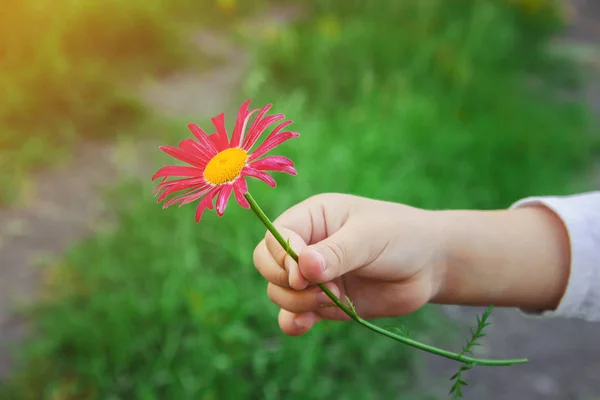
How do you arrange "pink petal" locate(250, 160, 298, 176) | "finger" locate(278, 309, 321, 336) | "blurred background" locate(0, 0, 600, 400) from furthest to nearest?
1. "blurred background" locate(0, 0, 600, 400)
2. "finger" locate(278, 309, 321, 336)
3. "pink petal" locate(250, 160, 298, 176)

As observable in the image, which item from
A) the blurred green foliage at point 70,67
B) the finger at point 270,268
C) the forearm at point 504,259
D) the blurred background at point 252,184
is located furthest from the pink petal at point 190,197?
the blurred green foliage at point 70,67

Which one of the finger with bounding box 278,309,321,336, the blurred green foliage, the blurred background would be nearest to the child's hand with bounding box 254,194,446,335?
the finger with bounding box 278,309,321,336

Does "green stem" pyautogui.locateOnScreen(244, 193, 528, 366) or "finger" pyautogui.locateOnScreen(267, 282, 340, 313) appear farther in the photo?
"finger" pyautogui.locateOnScreen(267, 282, 340, 313)

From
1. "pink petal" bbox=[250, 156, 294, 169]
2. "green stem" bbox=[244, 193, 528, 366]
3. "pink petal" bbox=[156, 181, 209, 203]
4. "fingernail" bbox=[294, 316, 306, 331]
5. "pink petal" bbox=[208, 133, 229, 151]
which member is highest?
"pink petal" bbox=[208, 133, 229, 151]

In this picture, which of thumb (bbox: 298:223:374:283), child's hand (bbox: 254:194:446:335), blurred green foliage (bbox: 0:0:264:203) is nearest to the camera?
thumb (bbox: 298:223:374:283)

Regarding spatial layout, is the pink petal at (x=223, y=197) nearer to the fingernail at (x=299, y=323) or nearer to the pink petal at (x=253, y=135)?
the pink petal at (x=253, y=135)

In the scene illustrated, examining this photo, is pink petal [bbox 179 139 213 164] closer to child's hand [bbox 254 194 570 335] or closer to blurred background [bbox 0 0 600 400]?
child's hand [bbox 254 194 570 335]
